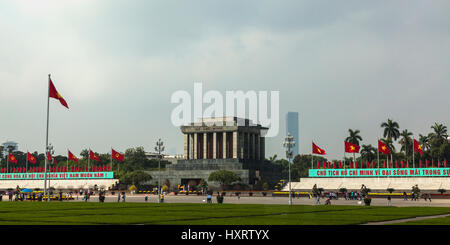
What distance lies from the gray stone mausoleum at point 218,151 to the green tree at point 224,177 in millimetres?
5431

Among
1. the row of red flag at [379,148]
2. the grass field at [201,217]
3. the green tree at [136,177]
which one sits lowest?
the grass field at [201,217]

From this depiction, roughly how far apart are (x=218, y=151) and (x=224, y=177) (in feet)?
86.9

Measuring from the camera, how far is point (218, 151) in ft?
508

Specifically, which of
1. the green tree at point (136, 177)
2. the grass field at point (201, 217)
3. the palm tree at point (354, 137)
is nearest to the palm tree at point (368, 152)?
the palm tree at point (354, 137)

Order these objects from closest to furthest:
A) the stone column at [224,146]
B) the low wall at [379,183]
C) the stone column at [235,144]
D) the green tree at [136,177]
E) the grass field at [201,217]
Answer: the grass field at [201,217] → the low wall at [379,183] → the green tree at [136,177] → the stone column at [235,144] → the stone column at [224,146]

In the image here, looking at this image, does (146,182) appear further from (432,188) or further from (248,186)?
(432,188)

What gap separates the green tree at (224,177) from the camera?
129000 mm

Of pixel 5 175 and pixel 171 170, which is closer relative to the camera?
pixel 171 170

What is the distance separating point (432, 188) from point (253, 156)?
192 ft

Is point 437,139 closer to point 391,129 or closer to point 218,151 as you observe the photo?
point 391,129

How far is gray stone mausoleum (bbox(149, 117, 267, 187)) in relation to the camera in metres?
143

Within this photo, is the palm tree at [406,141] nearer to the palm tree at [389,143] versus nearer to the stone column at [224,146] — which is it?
the palm tree at [389,143]

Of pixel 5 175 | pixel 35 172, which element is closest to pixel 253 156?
pixel 35 172

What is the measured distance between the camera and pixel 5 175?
173m
